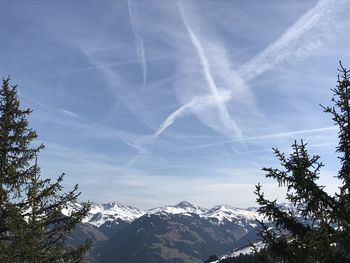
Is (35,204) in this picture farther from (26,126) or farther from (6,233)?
(26,126)

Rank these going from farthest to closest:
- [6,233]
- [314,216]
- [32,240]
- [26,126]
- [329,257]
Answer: [26,126] < [6,233] < [32,240] < [314,216] < [329,257]

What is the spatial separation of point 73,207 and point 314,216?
10.5 m

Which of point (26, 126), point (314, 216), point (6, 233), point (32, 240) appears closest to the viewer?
point (314, 216)

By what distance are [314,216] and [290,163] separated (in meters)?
1.86

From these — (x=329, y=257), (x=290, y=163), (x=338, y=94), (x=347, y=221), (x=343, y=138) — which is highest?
(x=338, y=94)

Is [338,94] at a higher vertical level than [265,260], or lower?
higher

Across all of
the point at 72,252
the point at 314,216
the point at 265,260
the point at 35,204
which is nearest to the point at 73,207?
the point at 72,252

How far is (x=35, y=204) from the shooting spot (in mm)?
16531

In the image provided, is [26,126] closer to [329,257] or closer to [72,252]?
[72,252]

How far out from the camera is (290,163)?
14.8m

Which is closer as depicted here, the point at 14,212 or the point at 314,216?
the point at 314,216

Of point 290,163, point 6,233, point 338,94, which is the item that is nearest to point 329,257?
point 290,163

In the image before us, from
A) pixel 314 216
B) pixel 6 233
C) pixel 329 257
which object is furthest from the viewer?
pixel 6 233

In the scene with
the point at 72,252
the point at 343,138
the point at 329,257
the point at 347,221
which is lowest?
Result: the point at 72,252
